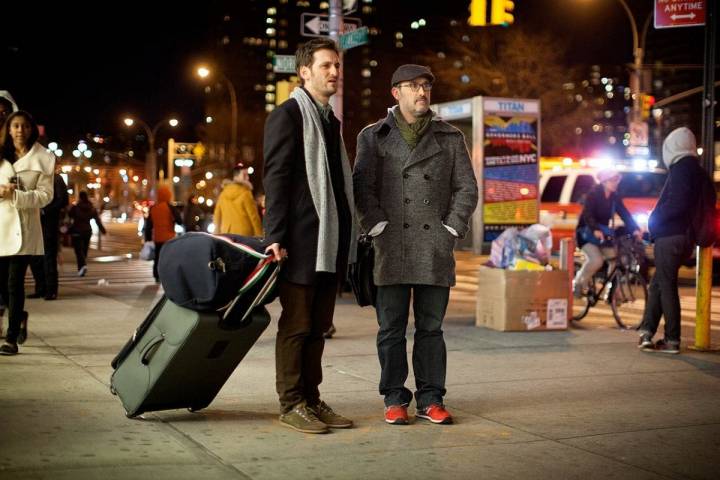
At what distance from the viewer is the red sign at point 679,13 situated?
9.43 m

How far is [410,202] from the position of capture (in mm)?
5836

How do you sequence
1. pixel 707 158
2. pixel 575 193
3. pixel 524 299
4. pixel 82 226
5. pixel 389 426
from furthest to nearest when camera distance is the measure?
pixel 82 226, pixel 575 193, pixel 524 299, pixel 707 158, pixel 389 426

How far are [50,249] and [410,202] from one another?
28.6ft

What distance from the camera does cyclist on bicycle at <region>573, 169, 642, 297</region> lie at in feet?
37.7

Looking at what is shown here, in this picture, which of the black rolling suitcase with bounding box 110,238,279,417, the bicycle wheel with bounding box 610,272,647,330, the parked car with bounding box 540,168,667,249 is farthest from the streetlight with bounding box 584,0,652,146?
the black rolling suitcase with bounding box 110,238,279,417

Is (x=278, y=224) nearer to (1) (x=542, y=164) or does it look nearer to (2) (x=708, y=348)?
(2) (x=708, y=348)

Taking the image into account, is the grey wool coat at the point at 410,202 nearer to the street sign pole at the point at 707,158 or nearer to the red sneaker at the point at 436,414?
the red sneaker at the point at 436,414

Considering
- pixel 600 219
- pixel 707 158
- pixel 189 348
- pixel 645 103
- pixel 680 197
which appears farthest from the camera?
pixel 645 103

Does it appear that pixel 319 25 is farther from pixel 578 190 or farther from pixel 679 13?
pixel 578 190

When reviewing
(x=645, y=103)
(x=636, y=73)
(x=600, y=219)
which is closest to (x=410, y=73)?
(x=600, y=219)

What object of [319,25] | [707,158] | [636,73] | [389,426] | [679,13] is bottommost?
[389,426]

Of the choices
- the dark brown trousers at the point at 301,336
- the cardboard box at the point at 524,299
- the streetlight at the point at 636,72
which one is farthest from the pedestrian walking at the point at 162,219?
the streetlight at the point at 636,72

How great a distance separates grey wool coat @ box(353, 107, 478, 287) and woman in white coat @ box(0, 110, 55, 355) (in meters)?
3.26

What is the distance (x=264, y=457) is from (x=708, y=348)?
5.46 meters
